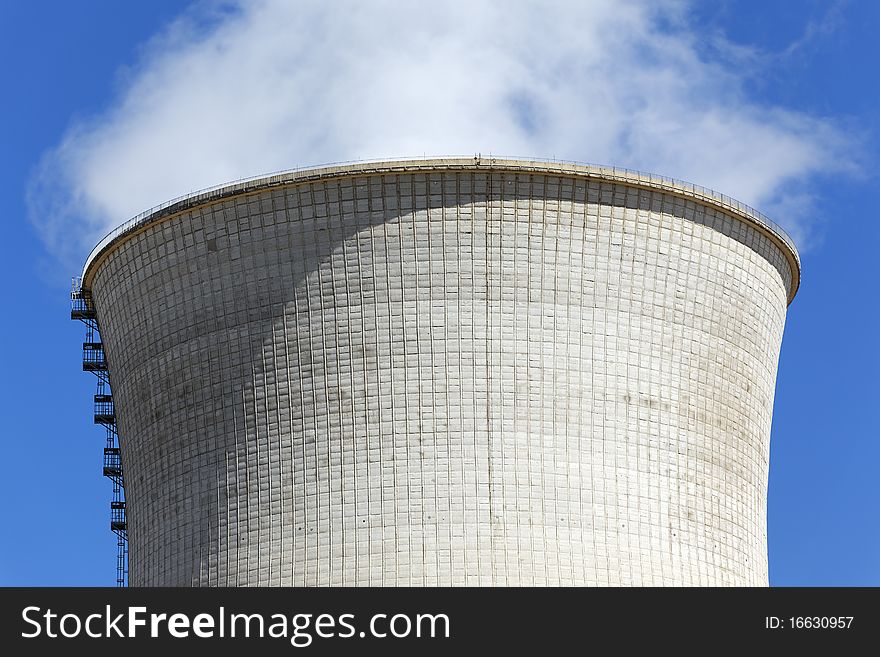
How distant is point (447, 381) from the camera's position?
4191 centimetres

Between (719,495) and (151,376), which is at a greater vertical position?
(151,376)

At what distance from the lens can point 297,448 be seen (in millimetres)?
42156

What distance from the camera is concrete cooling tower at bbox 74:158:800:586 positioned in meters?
41.5

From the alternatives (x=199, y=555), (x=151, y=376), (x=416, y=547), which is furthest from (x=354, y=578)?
(x=151, y=376)

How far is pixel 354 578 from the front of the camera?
41.2m

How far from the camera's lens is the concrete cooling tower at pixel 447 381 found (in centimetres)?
4153
